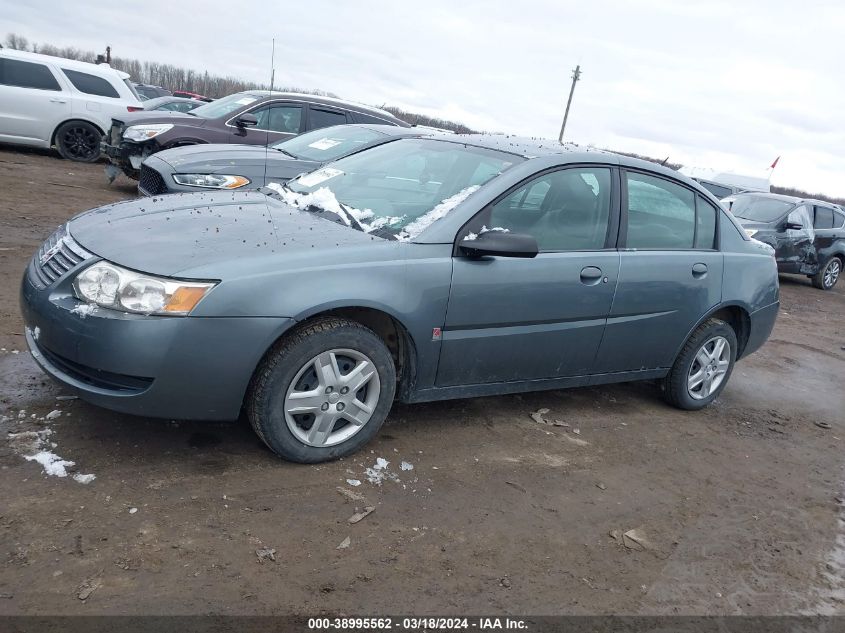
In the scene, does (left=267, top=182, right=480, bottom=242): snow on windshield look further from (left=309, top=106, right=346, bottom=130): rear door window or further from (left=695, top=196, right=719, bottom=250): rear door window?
(left=309, top=106, right=346, bottom=130): rear door window

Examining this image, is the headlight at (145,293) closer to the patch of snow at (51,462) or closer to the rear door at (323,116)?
the patch of snow at (51,462)

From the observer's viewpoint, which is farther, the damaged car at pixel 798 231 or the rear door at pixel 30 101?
the damaged car at pixel 798 231

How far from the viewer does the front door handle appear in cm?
419

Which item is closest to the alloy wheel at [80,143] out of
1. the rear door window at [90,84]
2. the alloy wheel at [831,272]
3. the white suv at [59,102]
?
Answer: the white suv at [59,102]

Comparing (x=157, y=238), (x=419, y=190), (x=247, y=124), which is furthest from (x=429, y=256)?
(x=247, y=124)

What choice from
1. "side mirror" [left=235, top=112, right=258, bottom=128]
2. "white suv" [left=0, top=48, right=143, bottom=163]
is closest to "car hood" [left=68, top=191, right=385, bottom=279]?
"side mirror" [left=235, top=112, right=258, bottom=128]

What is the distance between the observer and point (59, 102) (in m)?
12.8

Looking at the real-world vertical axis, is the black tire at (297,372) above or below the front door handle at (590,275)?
below

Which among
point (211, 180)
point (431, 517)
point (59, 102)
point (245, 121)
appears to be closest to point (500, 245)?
point (431, 517)

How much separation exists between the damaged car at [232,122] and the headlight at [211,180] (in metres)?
2.37

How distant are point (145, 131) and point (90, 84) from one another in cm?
391

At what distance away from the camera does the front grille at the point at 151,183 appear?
752 centimetres

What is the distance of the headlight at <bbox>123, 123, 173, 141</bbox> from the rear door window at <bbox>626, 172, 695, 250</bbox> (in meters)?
7.44

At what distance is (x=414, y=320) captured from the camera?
11.9 ft
